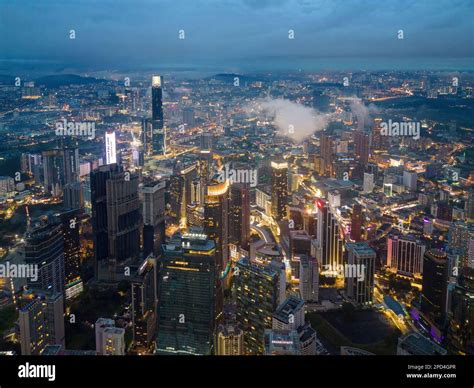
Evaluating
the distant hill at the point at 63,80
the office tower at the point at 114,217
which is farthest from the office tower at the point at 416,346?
the distant hill at the point at 63,80

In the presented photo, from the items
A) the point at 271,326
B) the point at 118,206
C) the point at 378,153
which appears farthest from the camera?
the point at 378,153

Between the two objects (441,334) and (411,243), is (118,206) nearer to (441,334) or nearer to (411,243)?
(411,243)

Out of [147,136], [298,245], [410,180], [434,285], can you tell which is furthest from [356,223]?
[147,136]

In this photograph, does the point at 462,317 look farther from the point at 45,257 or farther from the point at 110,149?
the point at 110,149

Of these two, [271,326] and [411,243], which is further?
[411,243]

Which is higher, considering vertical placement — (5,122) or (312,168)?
(5,122)

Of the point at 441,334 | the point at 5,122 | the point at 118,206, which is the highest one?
the point at 5,122
